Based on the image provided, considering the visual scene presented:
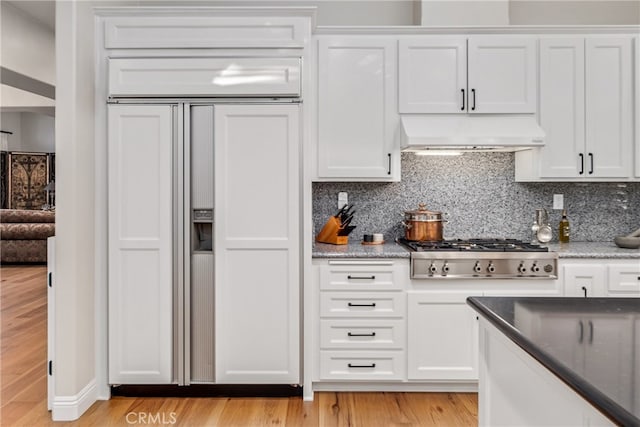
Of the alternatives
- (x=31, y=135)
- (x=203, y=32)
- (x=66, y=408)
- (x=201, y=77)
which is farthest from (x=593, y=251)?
(x=31, y=135)

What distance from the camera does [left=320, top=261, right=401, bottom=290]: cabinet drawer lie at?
2977 mm

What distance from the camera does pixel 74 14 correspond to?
2.67 metres

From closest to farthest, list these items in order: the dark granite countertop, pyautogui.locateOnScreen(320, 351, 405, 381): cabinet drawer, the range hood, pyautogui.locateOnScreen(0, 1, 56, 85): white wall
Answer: the dark granite countertop
pyautogui.locateOnScreen(320, 351, 405, 381): cabinet drawer
the range hood
pyautogui.locateOnScreen(0, 1, 56, 85): white wall

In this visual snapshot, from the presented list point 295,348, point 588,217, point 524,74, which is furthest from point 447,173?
point 295,348

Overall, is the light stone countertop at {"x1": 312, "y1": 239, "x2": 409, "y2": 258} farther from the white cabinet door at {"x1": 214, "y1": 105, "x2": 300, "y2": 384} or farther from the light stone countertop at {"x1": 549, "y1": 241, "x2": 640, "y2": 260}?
the light stone countertop at {"x1": 549, "y1": 241, "x2": 640, "y2": 260}

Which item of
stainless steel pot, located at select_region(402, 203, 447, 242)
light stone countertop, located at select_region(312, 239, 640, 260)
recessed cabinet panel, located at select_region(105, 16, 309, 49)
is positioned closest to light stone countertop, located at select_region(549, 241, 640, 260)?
light stone countertop, located at select_region(312, 239, 640, 260)

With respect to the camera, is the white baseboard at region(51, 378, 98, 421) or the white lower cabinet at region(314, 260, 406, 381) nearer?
the white baseboard at region(51, 378, 98, 421)

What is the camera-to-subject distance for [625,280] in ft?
9.67

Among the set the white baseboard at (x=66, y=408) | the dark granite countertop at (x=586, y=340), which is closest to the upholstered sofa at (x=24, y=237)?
the white baseboard at (x=66, y=408)

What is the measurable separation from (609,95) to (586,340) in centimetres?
274

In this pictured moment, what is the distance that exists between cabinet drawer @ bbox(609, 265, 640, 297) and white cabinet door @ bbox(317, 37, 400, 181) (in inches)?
58.1

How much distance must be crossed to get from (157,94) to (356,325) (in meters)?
1.86

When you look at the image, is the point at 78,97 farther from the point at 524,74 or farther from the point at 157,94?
the point at 524,74

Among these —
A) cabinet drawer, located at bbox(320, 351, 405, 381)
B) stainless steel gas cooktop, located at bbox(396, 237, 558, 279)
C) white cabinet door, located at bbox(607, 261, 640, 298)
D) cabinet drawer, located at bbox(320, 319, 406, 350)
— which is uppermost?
stainless steel gas cooktop, located at bbox(396, 237, 558, 279)
